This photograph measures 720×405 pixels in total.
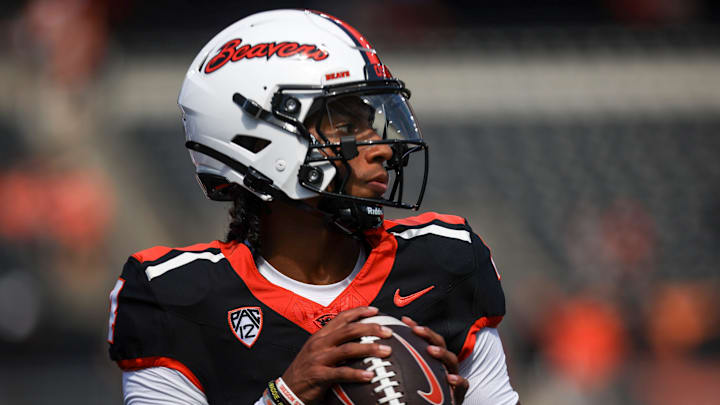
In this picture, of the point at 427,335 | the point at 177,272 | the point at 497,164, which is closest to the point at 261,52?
the point at 177,272

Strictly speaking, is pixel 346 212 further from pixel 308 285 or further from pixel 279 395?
pixel 279 395

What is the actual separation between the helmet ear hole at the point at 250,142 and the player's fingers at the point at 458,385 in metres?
0.64

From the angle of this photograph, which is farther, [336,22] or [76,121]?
[76,121]

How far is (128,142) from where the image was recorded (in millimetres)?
6660

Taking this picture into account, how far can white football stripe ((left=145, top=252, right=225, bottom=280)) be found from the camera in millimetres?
1735

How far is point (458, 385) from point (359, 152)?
1.74 ft

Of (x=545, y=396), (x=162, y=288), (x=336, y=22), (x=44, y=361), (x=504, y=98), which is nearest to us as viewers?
(x=162, y=288)

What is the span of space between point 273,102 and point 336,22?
0.30 metres

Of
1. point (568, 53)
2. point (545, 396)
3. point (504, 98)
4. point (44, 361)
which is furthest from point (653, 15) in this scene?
point (44, 361)

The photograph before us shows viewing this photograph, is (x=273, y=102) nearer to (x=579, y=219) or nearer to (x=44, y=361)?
(x=44, y=361)

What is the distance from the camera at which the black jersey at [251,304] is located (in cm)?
168

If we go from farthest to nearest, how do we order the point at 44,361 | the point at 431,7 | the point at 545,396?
the point at 431,7
the point at 44,361
the point at 545,396

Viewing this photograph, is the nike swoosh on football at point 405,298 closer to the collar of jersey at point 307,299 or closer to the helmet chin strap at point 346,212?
the collar of jersey at point 307,299

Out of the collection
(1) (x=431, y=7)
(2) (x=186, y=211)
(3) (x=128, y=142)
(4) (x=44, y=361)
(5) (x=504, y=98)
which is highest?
(1) (x=431, y=7)
